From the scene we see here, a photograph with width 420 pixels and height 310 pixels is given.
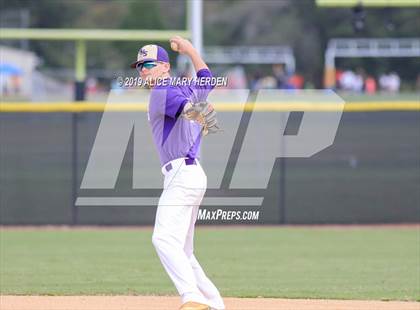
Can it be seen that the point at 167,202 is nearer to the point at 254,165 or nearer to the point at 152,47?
the point at 152,47

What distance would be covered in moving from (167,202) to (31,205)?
30.3 feet

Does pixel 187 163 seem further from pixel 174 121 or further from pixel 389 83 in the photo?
pixel 389 83

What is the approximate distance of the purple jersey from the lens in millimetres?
7310

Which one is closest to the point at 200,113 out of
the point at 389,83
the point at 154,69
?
the point at 154,69

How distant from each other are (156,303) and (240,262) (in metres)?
3.14

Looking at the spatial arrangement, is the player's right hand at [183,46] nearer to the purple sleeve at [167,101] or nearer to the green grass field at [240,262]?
the purple sleeve at [167,101]

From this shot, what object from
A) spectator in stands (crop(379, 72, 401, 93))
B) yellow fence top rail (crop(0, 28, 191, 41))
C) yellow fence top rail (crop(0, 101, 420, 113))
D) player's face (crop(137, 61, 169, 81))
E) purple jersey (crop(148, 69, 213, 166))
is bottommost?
spectator in stands (crop(379, 72, 401, 93))

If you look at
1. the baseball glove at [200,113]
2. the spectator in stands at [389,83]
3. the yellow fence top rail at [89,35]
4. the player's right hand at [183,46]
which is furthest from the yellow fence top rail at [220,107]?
the spectator in stands at [389,83]

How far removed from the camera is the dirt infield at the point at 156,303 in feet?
29.2

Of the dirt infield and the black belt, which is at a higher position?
the black belt

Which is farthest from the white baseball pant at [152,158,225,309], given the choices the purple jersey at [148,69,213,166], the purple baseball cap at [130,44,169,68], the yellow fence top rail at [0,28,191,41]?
the yellow fence top rail at [0,28,191,41]

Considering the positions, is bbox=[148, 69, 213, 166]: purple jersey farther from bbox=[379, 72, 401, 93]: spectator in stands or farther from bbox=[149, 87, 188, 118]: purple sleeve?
bbox=[379, 72, 401, 93]: spectator in stands

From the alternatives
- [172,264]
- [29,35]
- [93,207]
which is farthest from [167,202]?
[29,35]

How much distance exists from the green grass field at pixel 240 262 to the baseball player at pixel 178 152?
2381 millimetres
